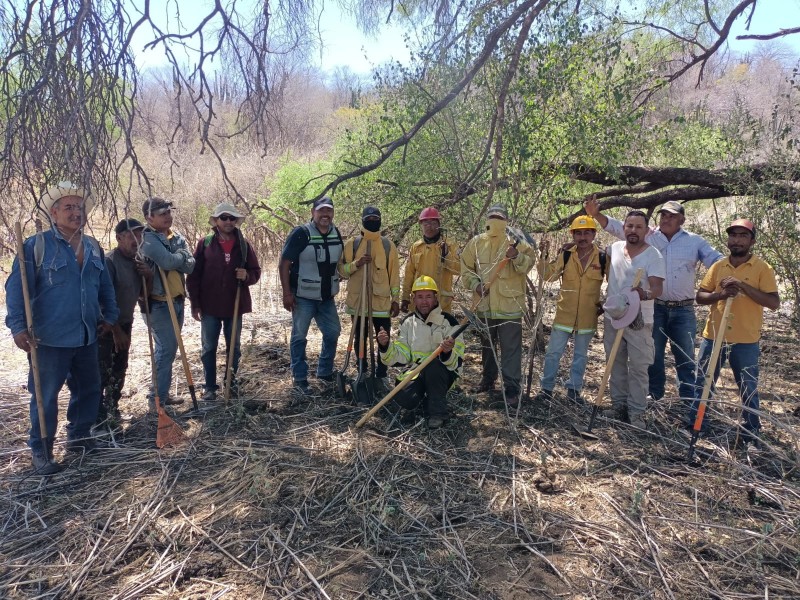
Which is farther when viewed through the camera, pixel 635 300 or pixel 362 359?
pixel 362 359

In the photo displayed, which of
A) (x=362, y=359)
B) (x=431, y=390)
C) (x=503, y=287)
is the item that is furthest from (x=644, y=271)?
(x=362, y=359)

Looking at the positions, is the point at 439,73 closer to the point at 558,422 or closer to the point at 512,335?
the point at 512,335

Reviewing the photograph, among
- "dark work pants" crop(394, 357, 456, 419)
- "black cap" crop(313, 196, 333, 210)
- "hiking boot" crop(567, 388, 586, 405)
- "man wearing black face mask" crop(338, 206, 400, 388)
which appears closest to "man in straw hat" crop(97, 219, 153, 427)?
"black cap" crop(313, 196, 333, 210)

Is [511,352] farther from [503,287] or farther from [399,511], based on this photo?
[399,511]

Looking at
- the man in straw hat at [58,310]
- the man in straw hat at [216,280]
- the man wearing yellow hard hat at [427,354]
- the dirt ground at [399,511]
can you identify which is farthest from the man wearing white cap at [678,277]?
the man in straw hat at [58,310]

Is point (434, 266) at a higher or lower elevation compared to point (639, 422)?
higher

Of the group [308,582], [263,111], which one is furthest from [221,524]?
[263,111]

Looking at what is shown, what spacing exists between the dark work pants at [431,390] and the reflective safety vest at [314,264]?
128 cm

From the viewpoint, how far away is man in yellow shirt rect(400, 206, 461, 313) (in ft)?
17.9

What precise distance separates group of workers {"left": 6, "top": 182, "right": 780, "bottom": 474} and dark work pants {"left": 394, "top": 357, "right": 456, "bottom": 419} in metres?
0.01

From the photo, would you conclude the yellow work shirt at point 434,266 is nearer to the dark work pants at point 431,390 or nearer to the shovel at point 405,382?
the dark work pants at point 431,390

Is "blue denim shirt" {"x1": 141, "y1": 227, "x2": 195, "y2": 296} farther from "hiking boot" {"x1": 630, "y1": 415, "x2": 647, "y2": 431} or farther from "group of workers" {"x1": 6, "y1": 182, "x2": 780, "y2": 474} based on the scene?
"hiking boot" {"x1": 630, "y1": 415, "x2": 647, "y2": 431}

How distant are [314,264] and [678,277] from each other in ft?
10.5

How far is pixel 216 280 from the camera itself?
5.19m
